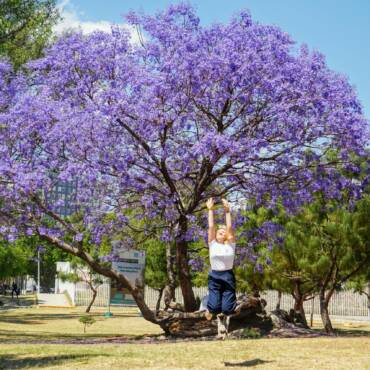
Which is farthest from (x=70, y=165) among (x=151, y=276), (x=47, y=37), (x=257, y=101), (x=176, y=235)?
(x=151, y=276)

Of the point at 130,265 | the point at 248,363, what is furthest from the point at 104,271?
the point at 248,363

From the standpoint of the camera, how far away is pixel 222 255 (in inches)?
366

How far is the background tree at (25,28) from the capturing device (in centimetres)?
2495

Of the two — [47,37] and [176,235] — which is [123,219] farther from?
[47,37]

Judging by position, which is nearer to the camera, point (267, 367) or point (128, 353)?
point (267, 367)

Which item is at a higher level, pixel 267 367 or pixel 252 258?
pixel 252 258

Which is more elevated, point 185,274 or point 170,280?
point 185,274

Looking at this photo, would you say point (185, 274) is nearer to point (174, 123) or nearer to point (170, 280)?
point (170, 280)

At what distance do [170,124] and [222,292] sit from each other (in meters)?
7.37

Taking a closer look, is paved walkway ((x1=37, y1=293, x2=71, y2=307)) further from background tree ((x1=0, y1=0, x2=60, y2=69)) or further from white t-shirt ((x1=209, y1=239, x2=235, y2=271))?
white t-shirt ((x1=209, y1=239, x2=235, y2=271))

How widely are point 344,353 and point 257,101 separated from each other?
297 inches

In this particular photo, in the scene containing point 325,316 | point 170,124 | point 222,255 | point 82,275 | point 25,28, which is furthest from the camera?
point 82,275

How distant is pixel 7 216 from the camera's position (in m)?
17.3

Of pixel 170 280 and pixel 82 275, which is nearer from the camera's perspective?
pixel 170 280
